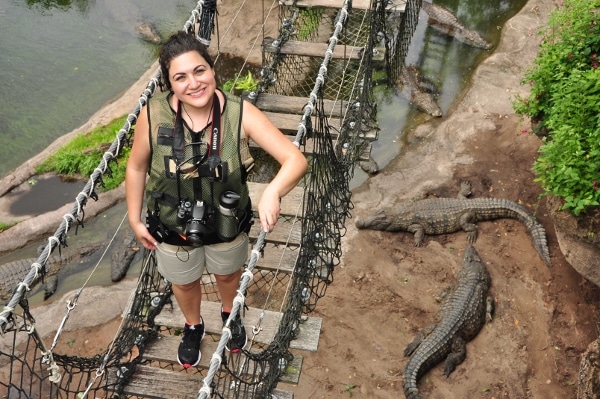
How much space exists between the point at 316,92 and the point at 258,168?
10.9 ft

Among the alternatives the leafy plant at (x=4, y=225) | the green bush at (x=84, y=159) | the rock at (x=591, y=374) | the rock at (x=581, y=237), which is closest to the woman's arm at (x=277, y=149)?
the rock at (x=591, y=374)

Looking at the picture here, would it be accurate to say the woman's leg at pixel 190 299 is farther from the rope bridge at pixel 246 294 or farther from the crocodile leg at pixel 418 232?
the crocodile leg at pixel 418 232

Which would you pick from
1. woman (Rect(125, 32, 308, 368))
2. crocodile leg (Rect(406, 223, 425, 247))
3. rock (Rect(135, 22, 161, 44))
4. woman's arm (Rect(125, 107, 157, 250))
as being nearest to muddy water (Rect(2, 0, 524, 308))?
crocodile leg (Rect(406, 223, 425, 247))

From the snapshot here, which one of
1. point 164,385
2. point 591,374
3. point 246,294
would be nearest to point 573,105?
point 591,374

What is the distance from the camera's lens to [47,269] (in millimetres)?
6352

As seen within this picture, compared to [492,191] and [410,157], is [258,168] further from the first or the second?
[492,191]

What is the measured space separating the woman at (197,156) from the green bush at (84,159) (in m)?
5.02

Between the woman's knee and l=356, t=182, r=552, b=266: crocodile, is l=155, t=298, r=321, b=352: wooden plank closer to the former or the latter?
the woman's knee

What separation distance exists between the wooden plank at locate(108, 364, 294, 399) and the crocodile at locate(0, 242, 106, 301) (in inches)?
134

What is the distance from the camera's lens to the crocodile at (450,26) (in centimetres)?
926

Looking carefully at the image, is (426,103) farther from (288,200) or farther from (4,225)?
(4,225)

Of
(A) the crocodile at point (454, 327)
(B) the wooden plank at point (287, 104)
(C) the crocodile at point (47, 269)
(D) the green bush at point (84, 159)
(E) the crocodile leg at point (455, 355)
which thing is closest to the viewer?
(B) the wooden plank at point (287, 104)

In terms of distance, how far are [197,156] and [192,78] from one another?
295mm

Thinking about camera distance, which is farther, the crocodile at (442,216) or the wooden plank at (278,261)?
the crocodile at (442,216)
